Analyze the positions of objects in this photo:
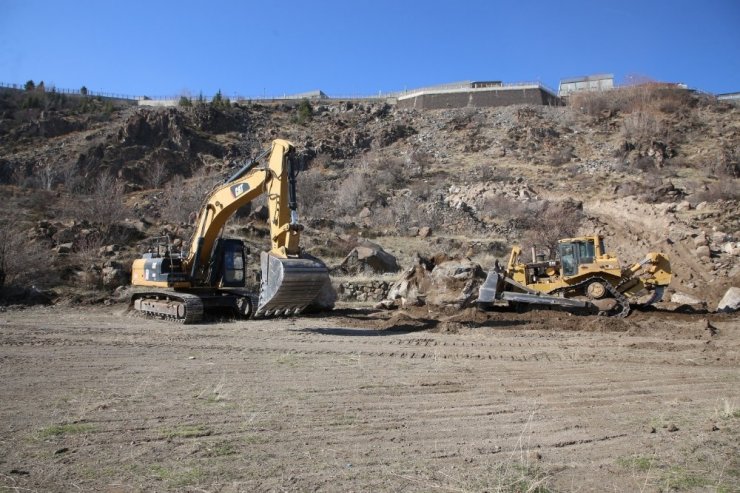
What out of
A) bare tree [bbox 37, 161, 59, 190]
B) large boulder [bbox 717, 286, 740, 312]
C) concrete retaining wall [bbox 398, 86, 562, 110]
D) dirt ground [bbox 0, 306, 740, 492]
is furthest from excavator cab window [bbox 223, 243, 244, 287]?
concrete retaining wall [bbox 398, 86, 562, 110]

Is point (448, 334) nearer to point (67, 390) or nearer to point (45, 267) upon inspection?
point (67, 390)

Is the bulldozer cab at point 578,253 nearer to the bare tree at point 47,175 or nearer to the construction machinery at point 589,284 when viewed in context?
the construction machinery at point 589,284

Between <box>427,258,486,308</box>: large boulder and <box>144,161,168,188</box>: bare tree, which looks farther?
<box>144,161,168,188</box>: bare tree

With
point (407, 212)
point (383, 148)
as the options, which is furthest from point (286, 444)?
point (383, 148)

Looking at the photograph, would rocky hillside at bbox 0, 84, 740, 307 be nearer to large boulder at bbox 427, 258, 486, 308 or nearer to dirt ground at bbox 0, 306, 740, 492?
large boulder at bbox 427, 258, 486, 308

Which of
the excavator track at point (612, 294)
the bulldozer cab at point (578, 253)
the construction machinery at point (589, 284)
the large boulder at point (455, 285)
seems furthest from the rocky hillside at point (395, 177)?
the large boulder at point (455, 285)

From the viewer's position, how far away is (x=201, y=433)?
198 inches

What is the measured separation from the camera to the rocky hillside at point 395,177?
22641mm

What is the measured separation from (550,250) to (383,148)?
1481 inches

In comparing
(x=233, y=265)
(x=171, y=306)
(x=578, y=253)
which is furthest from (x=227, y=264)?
(x=578, y=253)

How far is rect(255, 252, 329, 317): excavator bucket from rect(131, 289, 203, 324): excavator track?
119 inches

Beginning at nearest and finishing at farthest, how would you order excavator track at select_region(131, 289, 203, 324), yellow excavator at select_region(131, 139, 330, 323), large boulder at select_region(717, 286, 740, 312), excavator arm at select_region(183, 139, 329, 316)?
excavator arm at select_region(183, 139, 329, 316) < yellow excavator at select_region(131, 139, 330, 323) < excavator track at select_region(131, 289, 203, 324) < large boulder at select_region(717, 286, 740, 312)

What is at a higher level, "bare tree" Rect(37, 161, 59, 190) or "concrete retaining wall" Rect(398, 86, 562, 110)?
"concrete retaining wall" Rect(398, 86, 562, 110)

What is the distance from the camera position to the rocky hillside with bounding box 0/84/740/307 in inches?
891
